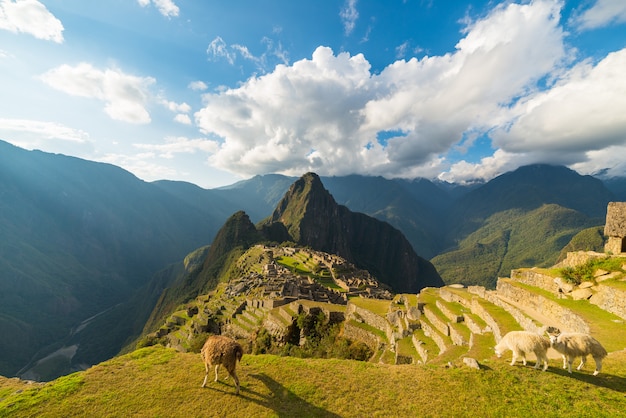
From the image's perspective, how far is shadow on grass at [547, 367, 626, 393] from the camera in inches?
331

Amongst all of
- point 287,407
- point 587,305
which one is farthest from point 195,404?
point 587,305

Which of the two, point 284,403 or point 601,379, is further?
point 601,379

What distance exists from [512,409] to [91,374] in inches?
590

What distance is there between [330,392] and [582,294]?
17632mm

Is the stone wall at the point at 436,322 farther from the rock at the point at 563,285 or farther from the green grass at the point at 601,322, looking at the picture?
the rock at the point at 563,285

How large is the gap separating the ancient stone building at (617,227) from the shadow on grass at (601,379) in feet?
48.6

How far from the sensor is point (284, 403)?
862 centimetres

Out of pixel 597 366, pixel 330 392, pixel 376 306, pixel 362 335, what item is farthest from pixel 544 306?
pixel 376 306

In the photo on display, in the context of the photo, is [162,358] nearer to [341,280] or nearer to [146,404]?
[146,404]

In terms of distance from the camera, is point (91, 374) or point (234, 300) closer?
point (91, 374)

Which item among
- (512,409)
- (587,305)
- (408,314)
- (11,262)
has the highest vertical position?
(587,305)

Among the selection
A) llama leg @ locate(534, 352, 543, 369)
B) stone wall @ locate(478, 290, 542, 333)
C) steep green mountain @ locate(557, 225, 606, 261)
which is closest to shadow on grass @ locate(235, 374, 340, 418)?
llama leg @ locate(534, 352, 543, 369)

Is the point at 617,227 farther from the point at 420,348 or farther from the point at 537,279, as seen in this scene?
the point at 420,348

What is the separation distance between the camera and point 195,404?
847 cm
